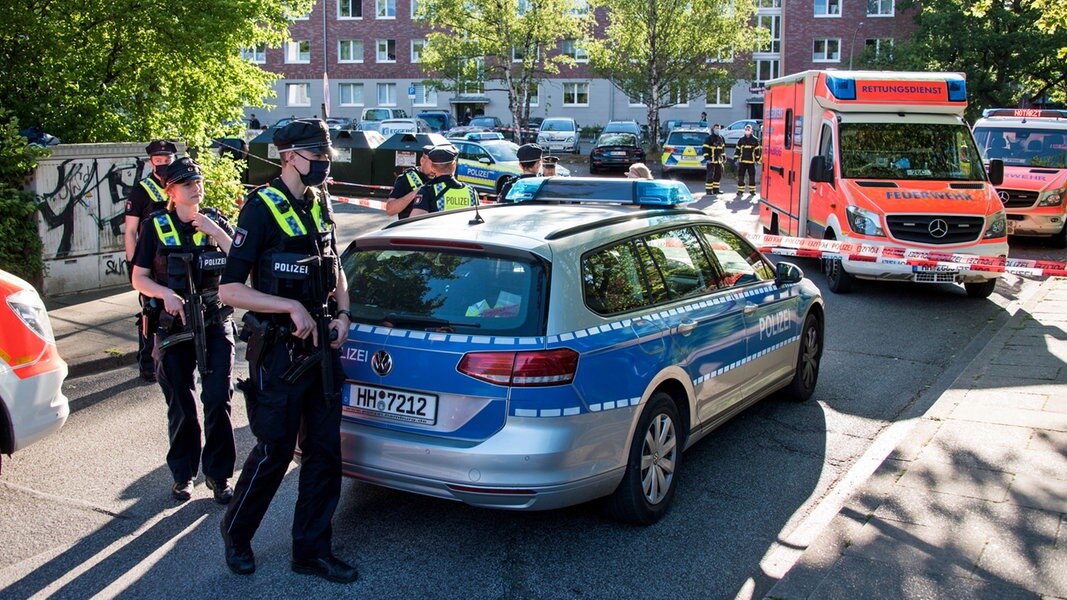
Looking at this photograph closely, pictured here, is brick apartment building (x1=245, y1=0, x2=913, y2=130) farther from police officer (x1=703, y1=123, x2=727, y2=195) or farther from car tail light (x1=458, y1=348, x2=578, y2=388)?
car tail light (x1=458, y1=348, x2=578, y2=388)

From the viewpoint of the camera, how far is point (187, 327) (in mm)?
5164

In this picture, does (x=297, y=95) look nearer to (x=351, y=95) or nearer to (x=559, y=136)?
(x=351, y=95)

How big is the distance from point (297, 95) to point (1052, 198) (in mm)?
58480

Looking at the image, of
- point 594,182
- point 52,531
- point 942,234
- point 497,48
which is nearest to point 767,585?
point 594,182

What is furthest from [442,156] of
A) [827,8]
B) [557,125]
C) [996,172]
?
[827,8]

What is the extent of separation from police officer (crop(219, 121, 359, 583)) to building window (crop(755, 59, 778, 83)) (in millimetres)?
64915

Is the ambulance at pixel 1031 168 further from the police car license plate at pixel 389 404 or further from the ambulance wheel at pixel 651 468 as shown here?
the police car license plate at pixel 389 404

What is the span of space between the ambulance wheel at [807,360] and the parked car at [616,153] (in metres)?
26.3

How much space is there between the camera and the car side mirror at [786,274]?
6.52 meters

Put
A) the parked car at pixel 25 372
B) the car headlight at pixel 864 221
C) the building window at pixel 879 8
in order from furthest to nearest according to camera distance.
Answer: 1. the building window at pixel 879 8
2. the car headlight at pixel 864 221
3. the parked car at pixel 25 372

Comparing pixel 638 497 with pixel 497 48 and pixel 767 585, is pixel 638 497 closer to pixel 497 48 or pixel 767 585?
pixel 767 585

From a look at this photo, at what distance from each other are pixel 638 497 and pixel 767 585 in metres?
0.75

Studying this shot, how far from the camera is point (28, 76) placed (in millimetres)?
11430

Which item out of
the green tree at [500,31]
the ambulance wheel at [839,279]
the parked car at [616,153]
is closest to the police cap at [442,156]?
the ambulance wheel at [839,279]
